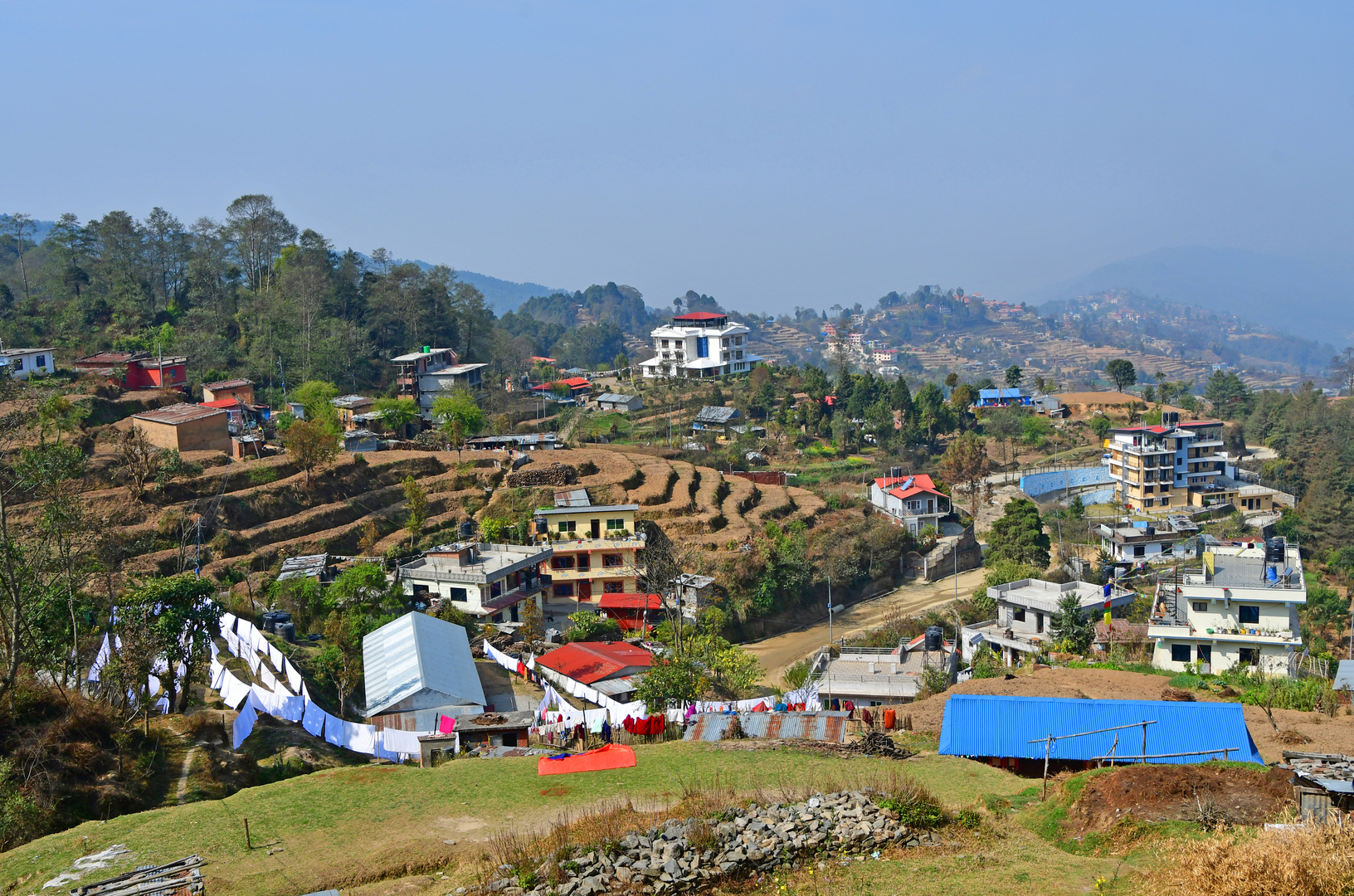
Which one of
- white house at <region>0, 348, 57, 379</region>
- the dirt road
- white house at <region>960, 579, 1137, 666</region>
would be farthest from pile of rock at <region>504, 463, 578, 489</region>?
white house at <region>0, 348, 57, 379</region>

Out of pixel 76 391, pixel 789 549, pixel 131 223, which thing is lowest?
pixel 789 549

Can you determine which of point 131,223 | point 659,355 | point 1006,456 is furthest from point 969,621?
point 131,223

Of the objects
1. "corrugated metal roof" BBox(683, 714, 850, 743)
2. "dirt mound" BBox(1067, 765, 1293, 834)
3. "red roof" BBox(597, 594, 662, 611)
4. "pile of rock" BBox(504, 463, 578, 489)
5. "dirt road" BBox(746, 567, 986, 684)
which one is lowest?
"dirt road" BBox(746, 567, 986, 684)

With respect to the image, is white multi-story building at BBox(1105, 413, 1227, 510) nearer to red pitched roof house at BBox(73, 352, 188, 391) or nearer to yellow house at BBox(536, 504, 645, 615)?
yellow house at BBox(536, 504, 645, 615)

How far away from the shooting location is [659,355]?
7138 centimetres

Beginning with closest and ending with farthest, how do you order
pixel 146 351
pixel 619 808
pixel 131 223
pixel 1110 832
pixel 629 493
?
pixel 1110 832, pixel 619 808, pixel 629 493, pixel 146 351, pixel 131 223

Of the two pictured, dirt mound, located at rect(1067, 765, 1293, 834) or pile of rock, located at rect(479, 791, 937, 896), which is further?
dirt mound, located at rect(1067, 765, 1293, 834)

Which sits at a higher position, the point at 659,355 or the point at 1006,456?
the point at 659,355

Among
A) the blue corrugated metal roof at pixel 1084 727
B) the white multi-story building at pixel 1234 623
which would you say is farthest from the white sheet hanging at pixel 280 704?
the white multi-story building at pixel 1234 623

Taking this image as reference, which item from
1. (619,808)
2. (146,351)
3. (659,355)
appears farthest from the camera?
(659,355)

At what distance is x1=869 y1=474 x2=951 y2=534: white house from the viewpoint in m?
42.4

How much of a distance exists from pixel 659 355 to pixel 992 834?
204 ft

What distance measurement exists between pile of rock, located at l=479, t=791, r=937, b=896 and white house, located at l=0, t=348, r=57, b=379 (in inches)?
1391

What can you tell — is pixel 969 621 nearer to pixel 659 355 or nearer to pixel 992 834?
pixel 992 834
